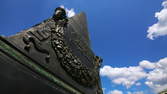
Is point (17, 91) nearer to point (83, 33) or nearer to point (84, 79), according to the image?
point (84, 79)

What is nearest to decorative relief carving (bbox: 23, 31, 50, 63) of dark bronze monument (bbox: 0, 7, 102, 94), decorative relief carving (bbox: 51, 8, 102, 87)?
dark bronze monument (bbox: 0, 7, 102, 94)

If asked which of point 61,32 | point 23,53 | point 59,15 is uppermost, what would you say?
point 59,15

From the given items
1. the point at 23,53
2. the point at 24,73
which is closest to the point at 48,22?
the point at 23,53

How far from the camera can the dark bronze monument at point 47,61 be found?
3.69 meters

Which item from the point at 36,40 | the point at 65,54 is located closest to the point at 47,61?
the point at 36,40

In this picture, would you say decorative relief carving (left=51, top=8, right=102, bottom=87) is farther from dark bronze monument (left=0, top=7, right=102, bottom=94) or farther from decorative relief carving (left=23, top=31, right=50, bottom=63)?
decorative relief carving (left=23, top=31, right=50, bottom=63)

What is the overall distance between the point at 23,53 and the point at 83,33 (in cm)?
433

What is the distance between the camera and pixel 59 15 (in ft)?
20.3

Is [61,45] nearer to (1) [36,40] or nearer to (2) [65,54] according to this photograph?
(2) [65,54]

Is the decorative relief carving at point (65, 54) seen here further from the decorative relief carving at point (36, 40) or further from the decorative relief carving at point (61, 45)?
the decorative relief carving at point (36, 40)

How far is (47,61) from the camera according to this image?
15.9 feet

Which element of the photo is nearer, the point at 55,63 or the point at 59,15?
the point at 55,63

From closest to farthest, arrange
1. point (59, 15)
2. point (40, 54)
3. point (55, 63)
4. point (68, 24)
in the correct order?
point (40, 54) → point (55, 63) → point (59, 15) → point (68, 24)

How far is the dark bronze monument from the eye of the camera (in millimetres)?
3688
